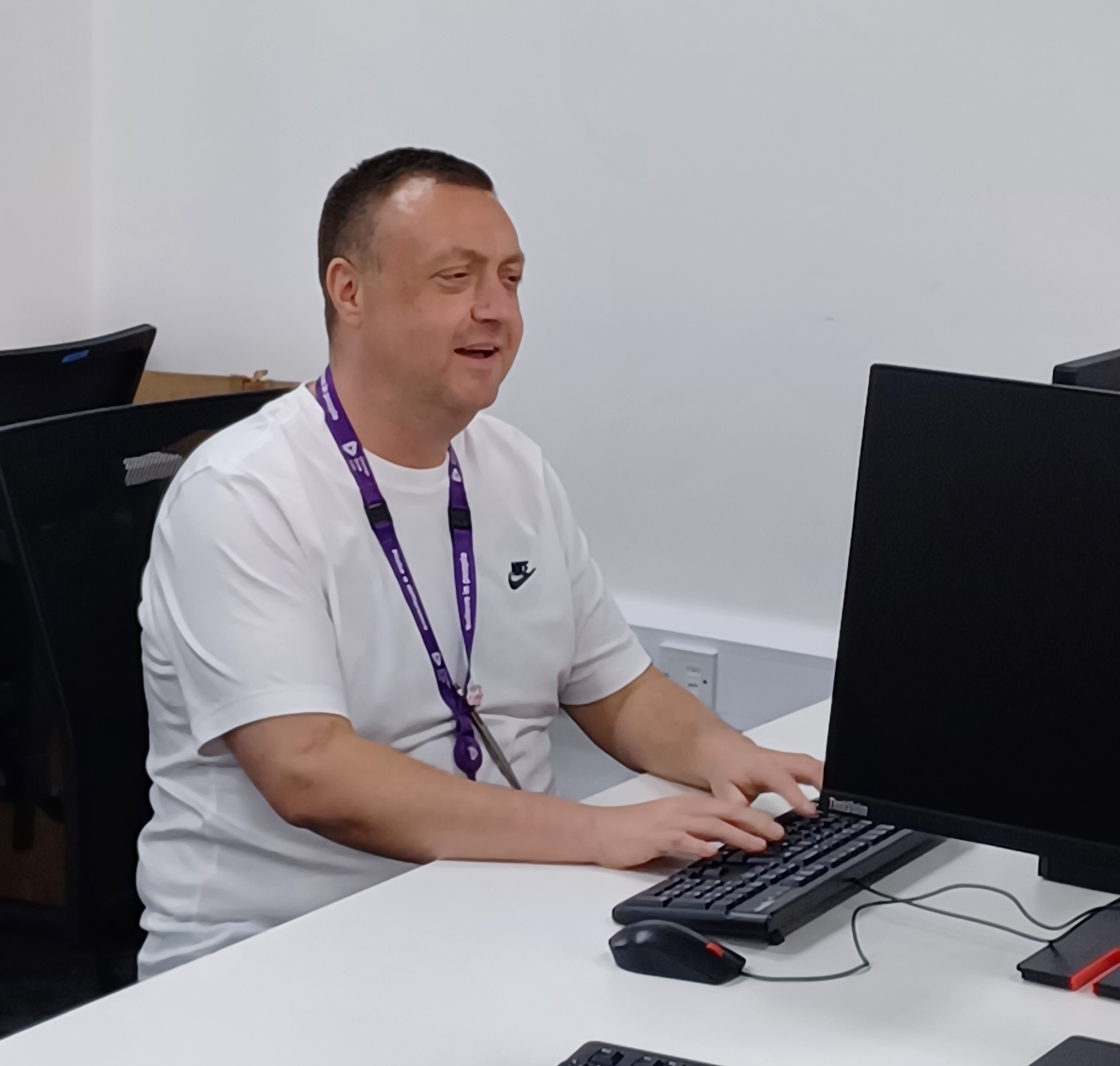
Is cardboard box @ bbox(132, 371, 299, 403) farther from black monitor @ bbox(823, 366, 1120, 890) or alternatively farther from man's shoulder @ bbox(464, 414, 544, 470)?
black monitor @ bbox(823, 366, 1120, 890)

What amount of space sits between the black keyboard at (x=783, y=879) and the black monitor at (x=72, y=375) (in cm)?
127

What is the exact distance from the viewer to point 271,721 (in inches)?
59.8

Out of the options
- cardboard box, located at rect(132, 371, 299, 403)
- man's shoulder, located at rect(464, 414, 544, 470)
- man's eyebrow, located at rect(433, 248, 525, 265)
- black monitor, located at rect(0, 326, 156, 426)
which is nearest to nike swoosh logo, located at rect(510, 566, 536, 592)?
man's shoulder, located at rect(464, 414, 544, 470)

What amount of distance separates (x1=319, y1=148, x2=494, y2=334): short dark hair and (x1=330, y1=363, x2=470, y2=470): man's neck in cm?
11

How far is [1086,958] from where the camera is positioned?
4.11ft

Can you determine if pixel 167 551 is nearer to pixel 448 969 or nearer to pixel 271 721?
pixel 271 721

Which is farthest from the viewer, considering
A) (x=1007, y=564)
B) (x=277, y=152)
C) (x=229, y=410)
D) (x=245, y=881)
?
(x=277, y=152)

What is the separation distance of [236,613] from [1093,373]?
844 mm

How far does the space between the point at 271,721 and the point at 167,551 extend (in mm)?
236

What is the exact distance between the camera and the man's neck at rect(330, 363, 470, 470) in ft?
5.71

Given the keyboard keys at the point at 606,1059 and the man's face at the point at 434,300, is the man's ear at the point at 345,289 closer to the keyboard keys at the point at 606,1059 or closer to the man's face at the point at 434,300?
the man's face at the point at 434,300

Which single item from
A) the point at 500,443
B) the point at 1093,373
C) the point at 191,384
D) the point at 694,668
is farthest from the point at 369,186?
the point at 191,384

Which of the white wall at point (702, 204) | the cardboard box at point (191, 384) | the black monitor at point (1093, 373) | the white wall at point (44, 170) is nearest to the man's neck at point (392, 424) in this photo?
the black monitor at point (1093, 373)

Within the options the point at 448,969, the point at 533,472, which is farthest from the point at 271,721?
the point at 533,472
